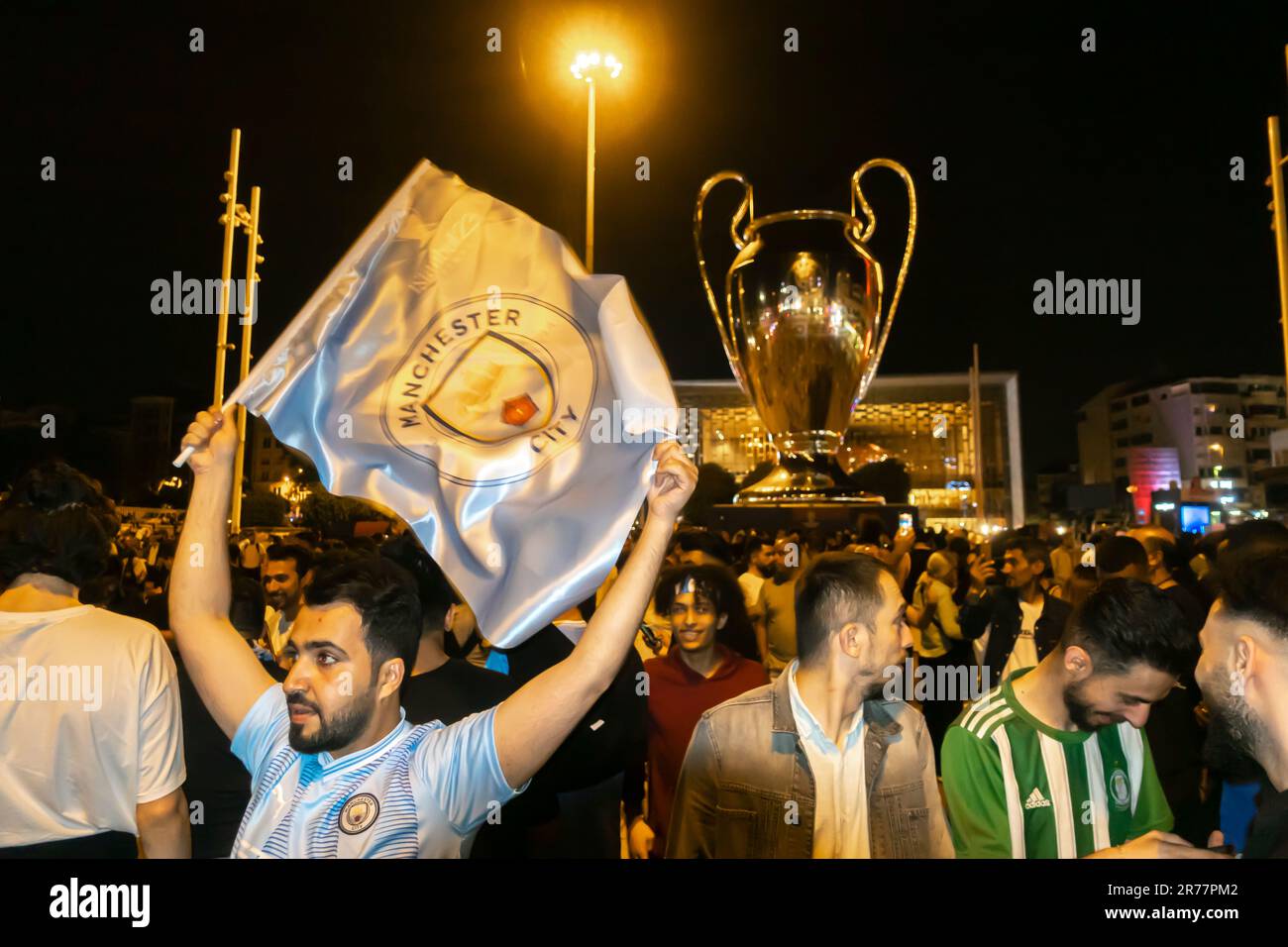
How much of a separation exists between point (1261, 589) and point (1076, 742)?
0.67m

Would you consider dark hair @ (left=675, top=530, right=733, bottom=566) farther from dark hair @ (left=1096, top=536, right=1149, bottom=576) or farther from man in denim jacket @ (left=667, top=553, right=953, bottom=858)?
man in denim jacket @ (left=667, top=553, right=953, bottom=858)

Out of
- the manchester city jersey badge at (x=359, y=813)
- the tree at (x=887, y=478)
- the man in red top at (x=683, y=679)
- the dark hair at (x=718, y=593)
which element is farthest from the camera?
the tree at (x=887, y=478)

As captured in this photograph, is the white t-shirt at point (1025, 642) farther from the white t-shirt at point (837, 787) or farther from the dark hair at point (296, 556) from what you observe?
the dark hair at point (296, 556)

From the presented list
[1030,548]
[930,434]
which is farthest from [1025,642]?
[930,434]

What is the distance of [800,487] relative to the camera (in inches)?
104

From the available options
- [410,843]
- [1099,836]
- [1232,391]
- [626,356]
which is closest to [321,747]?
[410,843]

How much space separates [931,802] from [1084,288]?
221 centimetres

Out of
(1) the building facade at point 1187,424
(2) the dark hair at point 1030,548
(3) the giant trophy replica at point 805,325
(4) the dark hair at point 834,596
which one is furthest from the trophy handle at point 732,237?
(1) the building facade at point 1187,424

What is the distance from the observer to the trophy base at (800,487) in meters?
2.57

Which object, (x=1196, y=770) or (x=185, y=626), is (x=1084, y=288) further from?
(x=185, y=626)

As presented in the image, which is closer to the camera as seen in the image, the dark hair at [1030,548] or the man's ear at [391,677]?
the man's ear at [391,677]

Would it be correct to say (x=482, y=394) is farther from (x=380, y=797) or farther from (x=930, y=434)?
(x=930, y=434)

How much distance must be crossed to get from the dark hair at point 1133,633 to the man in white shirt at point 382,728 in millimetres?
1085

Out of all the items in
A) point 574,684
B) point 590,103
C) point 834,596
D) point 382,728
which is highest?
point 590,103
